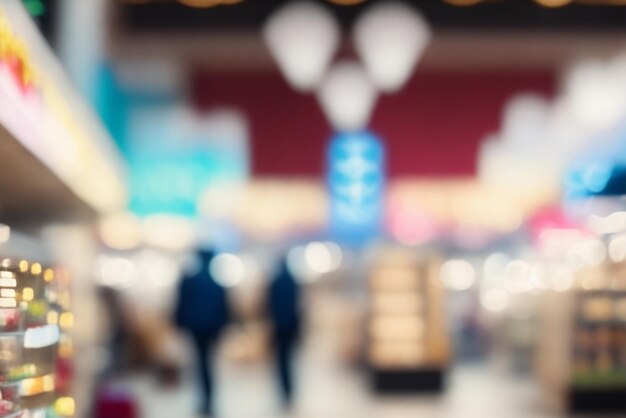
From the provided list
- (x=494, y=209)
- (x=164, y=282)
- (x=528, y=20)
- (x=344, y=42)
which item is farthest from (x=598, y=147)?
(x=164, y=282)

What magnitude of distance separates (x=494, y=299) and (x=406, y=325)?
6998 mm

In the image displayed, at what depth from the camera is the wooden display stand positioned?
10.9 metres

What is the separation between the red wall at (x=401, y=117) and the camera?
18.2 metres

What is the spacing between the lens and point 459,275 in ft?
75.3

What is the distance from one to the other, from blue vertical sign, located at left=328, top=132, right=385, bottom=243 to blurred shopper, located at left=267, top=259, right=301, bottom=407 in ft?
9.20

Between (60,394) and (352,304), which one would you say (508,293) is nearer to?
(352,304)

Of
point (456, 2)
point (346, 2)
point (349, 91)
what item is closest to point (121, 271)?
point (349, 91)

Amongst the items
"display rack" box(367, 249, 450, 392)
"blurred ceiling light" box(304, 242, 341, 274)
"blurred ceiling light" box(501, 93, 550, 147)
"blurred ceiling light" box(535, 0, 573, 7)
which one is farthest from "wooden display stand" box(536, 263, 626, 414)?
"blurred ceiling light" box(304, 242, 341, 274)

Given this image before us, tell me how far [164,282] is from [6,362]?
55.1 feet

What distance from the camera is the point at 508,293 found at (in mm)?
18484

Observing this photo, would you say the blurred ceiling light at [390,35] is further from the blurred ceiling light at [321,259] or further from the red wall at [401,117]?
the blurred ceiling light at [321,259]

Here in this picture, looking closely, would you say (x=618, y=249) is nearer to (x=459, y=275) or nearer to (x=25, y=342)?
(x=25, y=342)

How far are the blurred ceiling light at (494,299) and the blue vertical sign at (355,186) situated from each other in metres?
5.29

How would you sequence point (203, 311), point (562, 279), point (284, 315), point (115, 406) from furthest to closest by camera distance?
1. point (562, 279)
2. point (284, 315)
3. point (203, 311)
4. point (115, 406)
